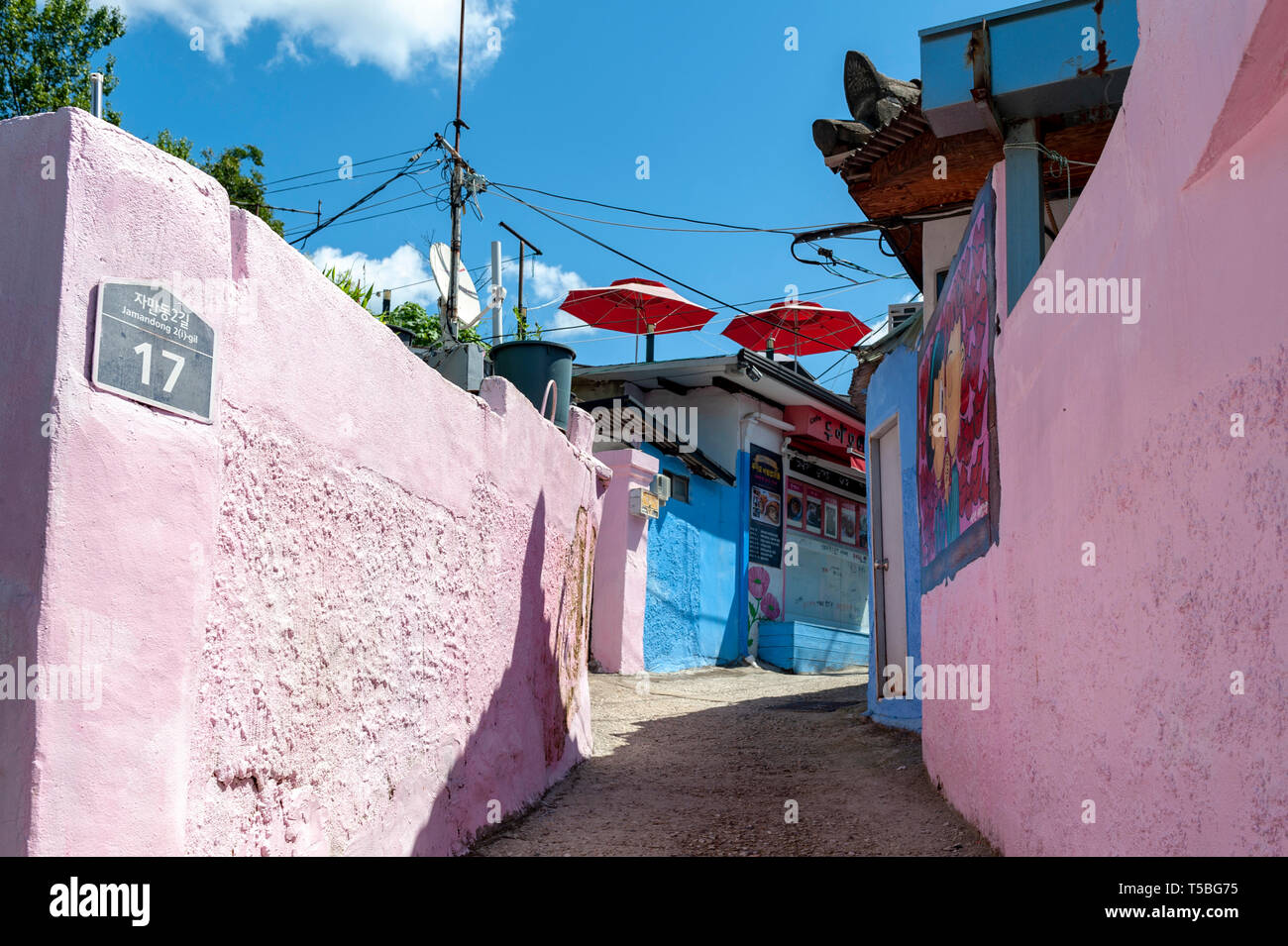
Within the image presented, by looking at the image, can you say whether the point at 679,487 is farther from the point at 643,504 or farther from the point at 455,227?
the point at 455,227

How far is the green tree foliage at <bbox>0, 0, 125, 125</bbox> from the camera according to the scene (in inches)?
641

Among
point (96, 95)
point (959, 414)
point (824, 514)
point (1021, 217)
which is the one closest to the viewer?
point (96, 95)

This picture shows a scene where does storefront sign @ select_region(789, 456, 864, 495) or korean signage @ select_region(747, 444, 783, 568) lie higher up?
storefront sign @ select_region(789, 456, 864, 495)

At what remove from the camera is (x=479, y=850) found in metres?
5.15

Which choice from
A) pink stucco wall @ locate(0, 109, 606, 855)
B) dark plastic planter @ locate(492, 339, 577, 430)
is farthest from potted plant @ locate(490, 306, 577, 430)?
pink stucco wall @ locate(0, 109, 606, 855)

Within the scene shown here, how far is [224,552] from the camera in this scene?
10.5ft

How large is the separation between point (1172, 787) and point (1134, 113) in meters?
1.77

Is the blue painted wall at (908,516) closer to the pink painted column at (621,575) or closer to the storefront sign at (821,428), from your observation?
A: the pink painted column at (621,575)

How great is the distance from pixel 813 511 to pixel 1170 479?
15.7 meters

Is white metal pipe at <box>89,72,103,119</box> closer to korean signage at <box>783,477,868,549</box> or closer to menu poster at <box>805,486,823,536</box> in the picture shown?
korean signage at <box>783,477,868,549</box>

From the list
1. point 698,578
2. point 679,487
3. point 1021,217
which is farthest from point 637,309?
point 1021,217

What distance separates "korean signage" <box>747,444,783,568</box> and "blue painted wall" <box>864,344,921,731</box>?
732 cm

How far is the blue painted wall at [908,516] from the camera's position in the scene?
26.9ft

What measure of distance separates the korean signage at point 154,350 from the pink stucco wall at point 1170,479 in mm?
2556
